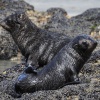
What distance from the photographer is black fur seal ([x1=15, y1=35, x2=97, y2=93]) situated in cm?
835

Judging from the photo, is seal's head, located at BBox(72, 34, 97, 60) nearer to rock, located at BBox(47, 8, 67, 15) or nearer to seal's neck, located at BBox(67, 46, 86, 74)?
seal's neck, located at BBox(67, 46, 86, 74)

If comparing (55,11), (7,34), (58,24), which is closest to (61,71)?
(58,24)

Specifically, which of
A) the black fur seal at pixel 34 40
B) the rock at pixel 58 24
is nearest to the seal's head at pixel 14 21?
the black fur seal at pixel 34 40

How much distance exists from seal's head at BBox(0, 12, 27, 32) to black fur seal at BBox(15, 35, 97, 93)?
272 centimetres

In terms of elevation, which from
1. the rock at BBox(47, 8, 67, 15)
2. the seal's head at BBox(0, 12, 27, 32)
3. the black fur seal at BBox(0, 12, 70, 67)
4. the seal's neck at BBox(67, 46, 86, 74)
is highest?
the seal's neck at BBox(67, 46, 86, 74)

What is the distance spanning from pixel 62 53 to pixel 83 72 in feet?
3.19

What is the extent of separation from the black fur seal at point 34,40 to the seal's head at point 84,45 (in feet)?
6.58

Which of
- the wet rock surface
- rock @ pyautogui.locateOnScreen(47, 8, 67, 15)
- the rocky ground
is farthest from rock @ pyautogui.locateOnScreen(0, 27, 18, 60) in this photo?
the wet rock surface

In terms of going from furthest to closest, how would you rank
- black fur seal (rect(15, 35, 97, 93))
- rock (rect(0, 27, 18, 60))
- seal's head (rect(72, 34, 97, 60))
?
rock (rect(0, 27, 18, 60)) < seal's head (rect(72, 34, 97, 60)) < black fur seal (rect(15, 35, 97, 93))

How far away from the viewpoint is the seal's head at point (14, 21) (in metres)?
11.4

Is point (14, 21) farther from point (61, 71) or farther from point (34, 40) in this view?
point (61, 71)

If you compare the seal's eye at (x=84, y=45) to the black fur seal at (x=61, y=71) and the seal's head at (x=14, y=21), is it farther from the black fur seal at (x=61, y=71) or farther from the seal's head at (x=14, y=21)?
the seal's head at (x=14, y=21)

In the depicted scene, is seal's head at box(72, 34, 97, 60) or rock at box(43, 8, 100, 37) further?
rock at box(43, 8, 100, 37)

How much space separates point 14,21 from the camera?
11461 mm
